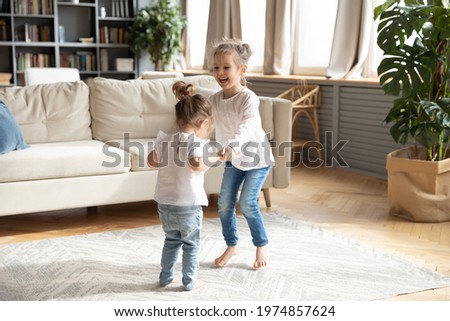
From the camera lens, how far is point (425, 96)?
3742mm

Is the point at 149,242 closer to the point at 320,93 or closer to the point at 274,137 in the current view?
the point at 274,137

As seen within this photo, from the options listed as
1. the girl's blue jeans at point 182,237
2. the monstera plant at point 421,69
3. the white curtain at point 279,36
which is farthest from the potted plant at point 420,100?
the white curtain at point 279,36

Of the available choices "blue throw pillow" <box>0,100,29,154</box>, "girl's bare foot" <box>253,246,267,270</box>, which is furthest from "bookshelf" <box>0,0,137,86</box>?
"girl's bare foot" <box>253,246,267,270</box>

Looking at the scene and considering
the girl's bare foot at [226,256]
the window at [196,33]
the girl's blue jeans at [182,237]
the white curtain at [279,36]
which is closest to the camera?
the girl's blue jeans at [182,237]

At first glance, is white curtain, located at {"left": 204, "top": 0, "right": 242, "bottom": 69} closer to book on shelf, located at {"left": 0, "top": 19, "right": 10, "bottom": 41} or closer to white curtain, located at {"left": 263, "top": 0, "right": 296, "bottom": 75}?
white curtain, located at {"left": 263, "top": 0, "right": 296, "bottom": 75}

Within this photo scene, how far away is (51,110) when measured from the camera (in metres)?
4.02

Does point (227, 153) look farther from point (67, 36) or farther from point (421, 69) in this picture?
point (67, 36)

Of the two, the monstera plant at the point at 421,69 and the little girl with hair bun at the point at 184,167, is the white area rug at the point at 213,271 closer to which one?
the little girl with hair bun at the point at 184,167

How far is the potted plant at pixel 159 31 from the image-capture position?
7980 mm

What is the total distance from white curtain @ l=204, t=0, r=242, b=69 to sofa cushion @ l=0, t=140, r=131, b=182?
12.8 ft

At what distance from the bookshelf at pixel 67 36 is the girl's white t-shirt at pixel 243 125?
18.3 ft

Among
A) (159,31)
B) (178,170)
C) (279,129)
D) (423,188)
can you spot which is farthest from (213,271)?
(159,31)

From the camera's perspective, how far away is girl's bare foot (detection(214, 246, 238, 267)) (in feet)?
9.37

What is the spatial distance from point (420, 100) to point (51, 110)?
2.33m
